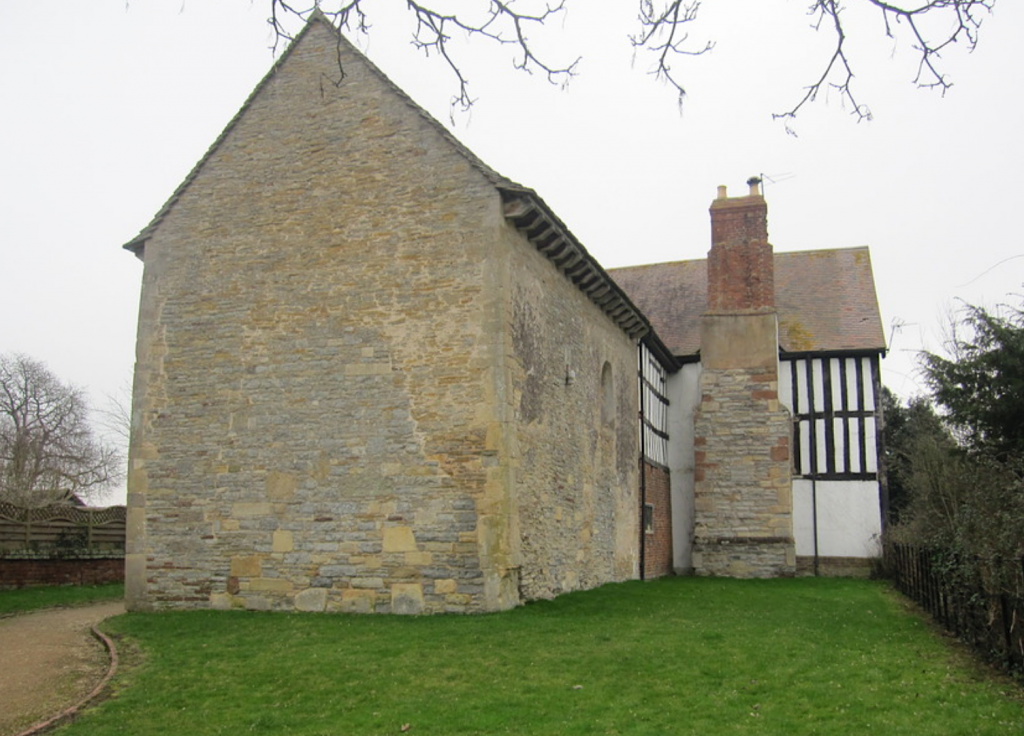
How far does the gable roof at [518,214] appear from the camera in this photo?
13.4 metres

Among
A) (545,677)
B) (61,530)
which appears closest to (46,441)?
(61,530)

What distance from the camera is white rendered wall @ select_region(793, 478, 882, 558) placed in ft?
75.2

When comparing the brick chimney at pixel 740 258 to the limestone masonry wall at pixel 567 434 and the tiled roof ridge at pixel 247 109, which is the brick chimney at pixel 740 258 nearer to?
the limestone masonry wall at pixel 567 434

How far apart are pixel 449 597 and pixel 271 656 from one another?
2893mm

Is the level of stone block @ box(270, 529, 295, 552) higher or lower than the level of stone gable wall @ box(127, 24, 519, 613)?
lower

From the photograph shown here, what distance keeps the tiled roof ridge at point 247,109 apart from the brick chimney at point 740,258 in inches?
448

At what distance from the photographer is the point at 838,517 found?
23.2 metres

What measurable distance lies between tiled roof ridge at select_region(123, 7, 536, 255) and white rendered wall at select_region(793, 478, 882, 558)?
13.7 meters

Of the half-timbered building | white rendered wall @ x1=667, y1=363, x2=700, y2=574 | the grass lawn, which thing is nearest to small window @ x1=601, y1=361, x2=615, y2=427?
the half-timbered building

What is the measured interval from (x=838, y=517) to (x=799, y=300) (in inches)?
245

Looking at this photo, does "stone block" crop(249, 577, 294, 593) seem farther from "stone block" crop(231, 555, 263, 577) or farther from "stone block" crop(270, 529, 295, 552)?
"stone block" crop(270, 529, 295, 552)

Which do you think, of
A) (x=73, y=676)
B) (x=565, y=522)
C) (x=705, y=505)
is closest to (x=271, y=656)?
(x=73, y=676)

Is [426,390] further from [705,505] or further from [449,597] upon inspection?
[705,505]

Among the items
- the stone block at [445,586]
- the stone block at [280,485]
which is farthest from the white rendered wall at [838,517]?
the stone block at [280,485]
